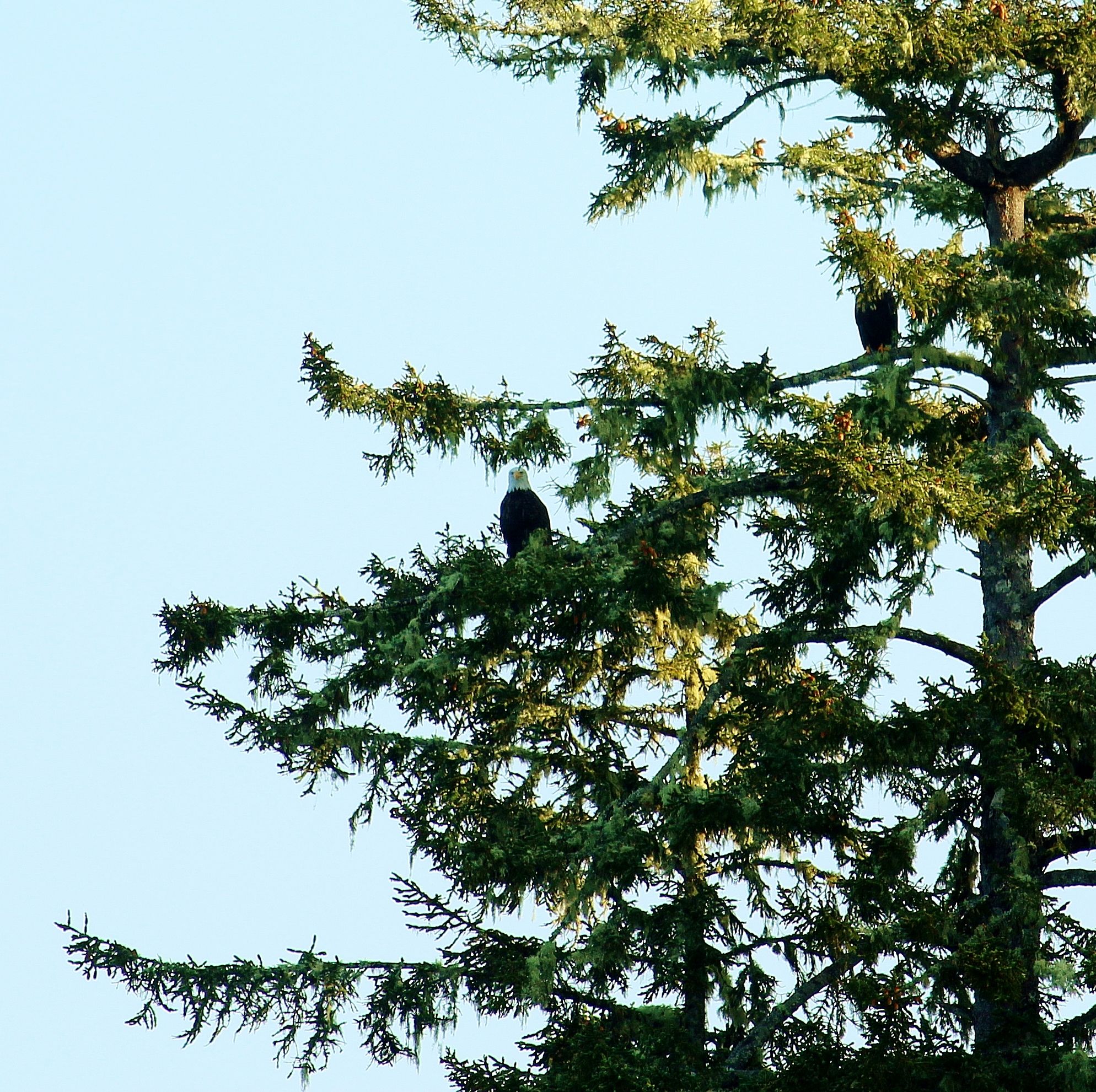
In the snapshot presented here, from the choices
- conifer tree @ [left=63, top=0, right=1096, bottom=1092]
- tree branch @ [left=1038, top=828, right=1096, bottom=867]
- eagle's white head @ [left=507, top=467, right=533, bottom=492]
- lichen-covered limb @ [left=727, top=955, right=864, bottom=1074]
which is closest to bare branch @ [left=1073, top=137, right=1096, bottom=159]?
conifer tree @ [left=63, top=0, right=1096, bottom=1092]

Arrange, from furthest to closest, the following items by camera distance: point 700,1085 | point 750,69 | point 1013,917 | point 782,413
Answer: point 750,69, point 782,413, point 1013,917, point 700,1085

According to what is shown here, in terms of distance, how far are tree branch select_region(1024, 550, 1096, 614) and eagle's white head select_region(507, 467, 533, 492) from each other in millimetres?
3485

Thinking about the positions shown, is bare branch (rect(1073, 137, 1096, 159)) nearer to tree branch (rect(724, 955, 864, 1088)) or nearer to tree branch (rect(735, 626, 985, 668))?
tree branch (rect(735, 626, 985, 668))

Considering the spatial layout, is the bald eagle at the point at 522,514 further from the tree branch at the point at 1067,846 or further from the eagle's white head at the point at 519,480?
the tree branch at the point at 1067,846

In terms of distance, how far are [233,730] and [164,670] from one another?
3.03 ft

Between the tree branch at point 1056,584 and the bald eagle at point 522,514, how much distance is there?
3.36 metres

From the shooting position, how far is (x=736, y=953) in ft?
36.9

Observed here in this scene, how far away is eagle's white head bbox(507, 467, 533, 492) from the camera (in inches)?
513

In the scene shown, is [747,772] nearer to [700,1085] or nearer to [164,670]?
[700,1085]

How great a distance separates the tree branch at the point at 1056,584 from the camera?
11586 millimetres

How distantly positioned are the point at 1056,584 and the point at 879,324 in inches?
95.5

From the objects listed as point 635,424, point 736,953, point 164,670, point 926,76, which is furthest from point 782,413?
point 164,670

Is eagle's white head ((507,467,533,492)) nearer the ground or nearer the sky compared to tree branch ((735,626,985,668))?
nearer the sky

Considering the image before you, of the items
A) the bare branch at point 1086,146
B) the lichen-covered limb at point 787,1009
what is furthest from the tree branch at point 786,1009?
the bare branch at point 1086,146
